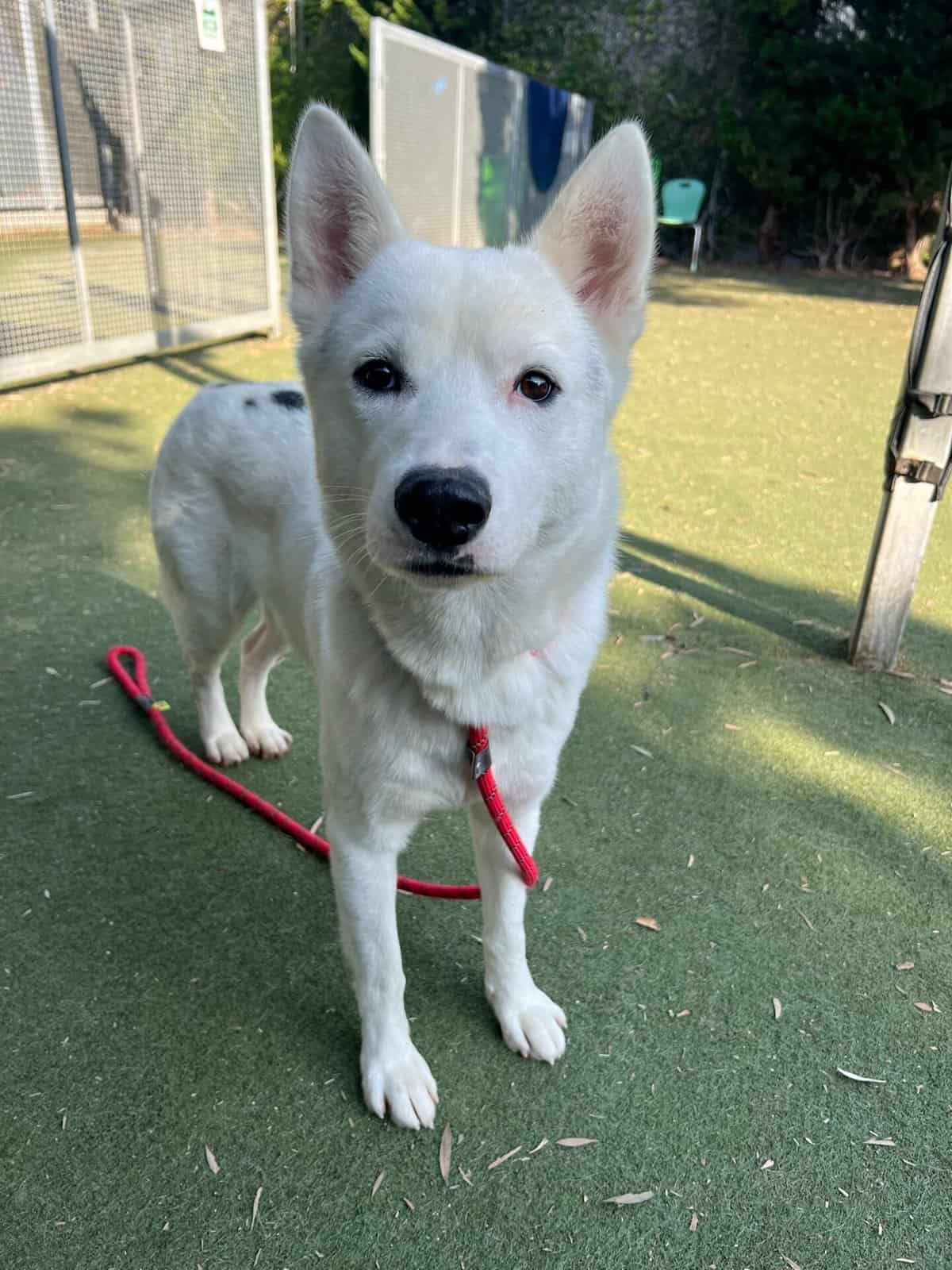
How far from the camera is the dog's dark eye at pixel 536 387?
1673 mm

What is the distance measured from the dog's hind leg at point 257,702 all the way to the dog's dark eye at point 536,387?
1665 millimetres

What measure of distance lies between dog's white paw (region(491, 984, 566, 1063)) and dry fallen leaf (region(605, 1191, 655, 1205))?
0.34m

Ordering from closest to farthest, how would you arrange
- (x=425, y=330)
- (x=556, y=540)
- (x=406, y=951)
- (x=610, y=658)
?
(x=425, y=330)
(x=556, y=540)
(x=406, y=951)
(x=610, y=658)

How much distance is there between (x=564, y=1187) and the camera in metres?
1.82

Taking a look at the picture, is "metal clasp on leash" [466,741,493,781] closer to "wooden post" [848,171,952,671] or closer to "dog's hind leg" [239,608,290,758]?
"dog's hind leg" [239,608,290,758]

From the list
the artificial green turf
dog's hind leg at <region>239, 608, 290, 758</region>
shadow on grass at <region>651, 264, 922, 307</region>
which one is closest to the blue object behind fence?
shadow on grass at <region>651, 264, 922, 307</region>

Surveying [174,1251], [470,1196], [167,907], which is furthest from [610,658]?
[174,1251]

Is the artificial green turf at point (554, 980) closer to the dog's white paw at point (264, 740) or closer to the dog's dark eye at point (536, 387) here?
the dog's white paw at point (264, 740)

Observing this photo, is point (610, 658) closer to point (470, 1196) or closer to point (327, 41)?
point (470, 1196)

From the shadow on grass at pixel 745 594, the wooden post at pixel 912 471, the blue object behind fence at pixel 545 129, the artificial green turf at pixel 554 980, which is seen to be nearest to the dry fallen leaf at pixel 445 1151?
the artificial green turf at pixel 554 980

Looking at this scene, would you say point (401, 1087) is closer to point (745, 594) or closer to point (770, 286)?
point (745, 594)

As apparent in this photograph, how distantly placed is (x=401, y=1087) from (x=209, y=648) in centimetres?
153

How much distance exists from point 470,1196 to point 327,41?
2038 cm

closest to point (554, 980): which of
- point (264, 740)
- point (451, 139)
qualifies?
point (264, 740)
